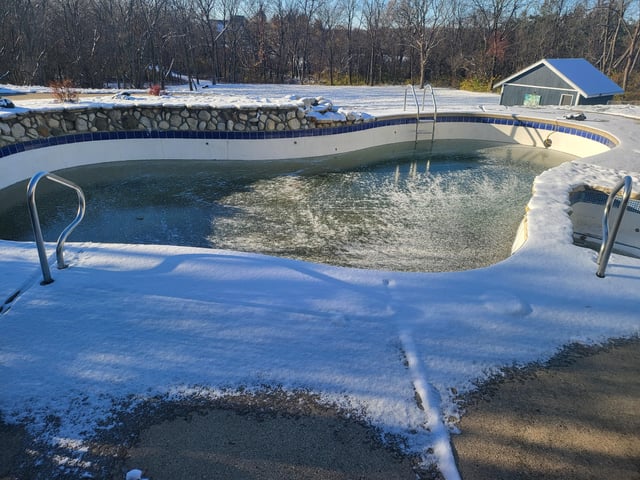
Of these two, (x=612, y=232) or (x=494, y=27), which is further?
(x=494, y=27)

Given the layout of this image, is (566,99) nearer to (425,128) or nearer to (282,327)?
(425,128)

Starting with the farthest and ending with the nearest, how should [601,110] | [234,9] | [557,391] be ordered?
1. [234,9]
2. [601,110]
3. [557,391]

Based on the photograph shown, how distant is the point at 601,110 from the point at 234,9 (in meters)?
19.1

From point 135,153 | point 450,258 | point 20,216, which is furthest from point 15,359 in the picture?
point 135,153

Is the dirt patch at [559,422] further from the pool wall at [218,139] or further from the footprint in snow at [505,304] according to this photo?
the pool wall at [218,139]

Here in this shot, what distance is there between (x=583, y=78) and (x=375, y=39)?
13.7 metres

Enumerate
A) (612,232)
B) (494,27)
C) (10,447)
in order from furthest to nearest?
1. (494,27)
2. (612,232)
3. (10,447)

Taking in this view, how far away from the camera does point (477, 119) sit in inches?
387

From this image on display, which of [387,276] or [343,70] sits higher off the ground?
[343,70]

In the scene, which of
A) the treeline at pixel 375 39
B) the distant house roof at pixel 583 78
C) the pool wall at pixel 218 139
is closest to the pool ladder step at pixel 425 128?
the pool wall at pixel 218 139

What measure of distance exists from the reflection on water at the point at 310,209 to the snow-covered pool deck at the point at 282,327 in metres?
1.39

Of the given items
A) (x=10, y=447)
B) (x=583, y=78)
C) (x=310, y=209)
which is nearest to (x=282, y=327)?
(x=10, y=447)

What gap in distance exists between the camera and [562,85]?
12.2 meters

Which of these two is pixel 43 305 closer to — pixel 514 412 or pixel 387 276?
pixel 387 276
